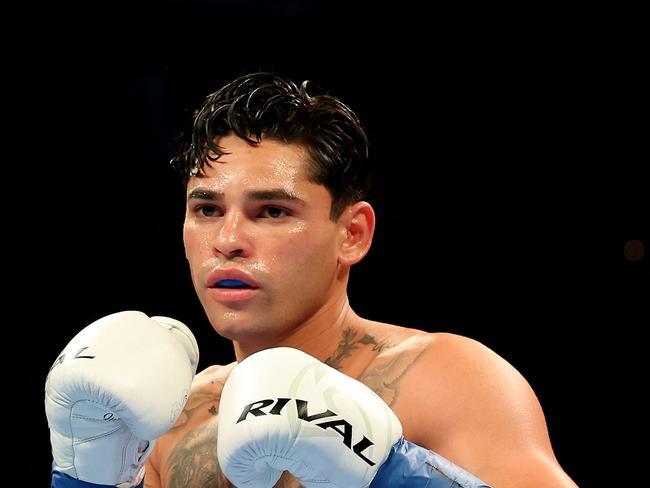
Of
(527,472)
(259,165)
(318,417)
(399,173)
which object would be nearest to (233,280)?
(259,165)

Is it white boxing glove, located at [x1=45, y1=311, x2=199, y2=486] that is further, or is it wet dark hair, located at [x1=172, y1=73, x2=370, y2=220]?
wet dark hair, located at [x1=172, y1=73, x2=370, y2=220]

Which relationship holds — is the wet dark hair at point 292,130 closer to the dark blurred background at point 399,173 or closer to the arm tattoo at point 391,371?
the arm tattoo at point 391,371

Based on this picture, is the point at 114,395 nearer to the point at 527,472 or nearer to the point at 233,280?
the point at 233,280

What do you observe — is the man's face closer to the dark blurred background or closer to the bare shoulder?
the bare shoulder

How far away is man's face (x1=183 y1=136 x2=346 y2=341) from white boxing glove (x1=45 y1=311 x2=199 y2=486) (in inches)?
6.8

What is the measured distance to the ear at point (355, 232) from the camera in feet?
7.66

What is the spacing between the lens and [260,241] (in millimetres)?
2154

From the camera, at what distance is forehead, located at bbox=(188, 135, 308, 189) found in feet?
7.23

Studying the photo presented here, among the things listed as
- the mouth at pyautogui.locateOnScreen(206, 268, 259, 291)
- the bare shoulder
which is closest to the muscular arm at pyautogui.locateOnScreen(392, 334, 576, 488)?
the bare shoulder

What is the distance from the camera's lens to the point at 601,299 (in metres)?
3.30

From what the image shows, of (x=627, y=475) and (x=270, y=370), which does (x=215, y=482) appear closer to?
(x=270, y=370)

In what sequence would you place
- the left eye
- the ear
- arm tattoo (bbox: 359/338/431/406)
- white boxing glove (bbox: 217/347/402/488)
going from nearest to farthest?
1. white boxing glove (bbox: 217/347/402/488)
2. arm tattoo (bbox: 359/338/431/406)
3. the left eye
4. the ear

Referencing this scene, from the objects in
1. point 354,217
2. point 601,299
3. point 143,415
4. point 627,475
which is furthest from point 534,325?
point 143,415

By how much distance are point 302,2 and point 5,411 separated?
6.11ft
